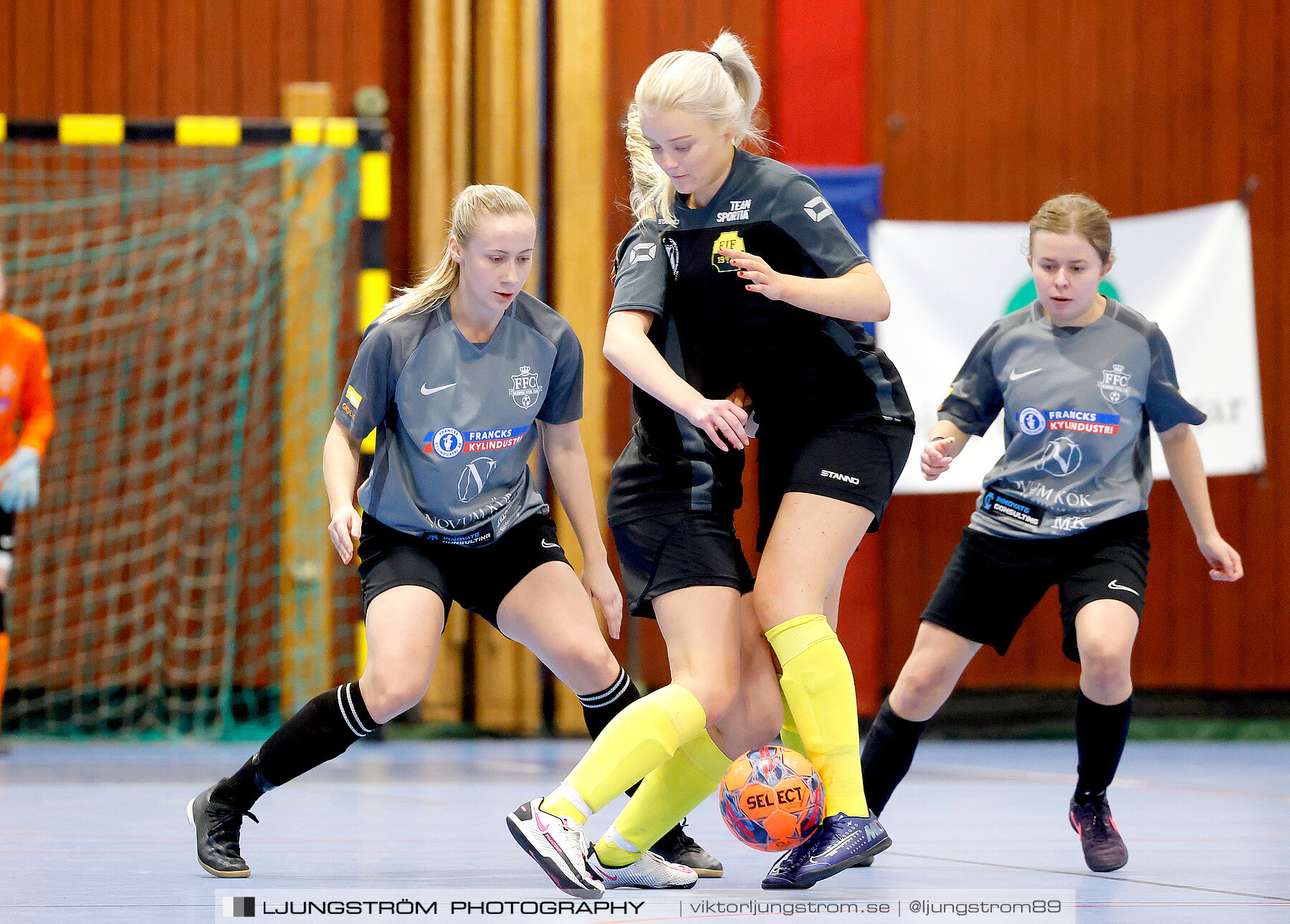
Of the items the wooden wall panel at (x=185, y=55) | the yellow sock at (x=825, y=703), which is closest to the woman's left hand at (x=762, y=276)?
the yellow sock at (x=825, y=703)

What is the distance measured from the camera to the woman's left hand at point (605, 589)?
296 centimetres


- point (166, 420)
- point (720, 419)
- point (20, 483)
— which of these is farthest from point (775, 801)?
point (166, 420)

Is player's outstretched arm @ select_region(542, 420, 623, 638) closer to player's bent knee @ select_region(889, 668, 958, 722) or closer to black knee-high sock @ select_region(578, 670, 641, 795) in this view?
black knee-high sock @ select_region(578, 670, 641, 795)

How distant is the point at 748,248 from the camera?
276 cm

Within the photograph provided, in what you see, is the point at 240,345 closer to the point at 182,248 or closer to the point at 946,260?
the point at 182,248

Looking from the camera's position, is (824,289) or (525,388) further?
(525,388)

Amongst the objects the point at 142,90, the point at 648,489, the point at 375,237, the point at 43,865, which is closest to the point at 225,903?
the point at 43,865

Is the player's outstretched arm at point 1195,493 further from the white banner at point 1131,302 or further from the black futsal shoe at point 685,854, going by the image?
the white banner at point 1131,302

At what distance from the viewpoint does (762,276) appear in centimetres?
259

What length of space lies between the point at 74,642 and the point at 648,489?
186 inches

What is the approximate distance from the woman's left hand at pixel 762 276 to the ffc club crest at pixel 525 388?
61 cm

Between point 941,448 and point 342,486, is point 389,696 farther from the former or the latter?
point 941,448

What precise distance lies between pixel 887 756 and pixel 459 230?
146cm

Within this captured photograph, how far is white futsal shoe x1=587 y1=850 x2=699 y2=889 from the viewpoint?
277cm
